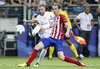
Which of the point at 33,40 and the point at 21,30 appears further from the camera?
the point at 33,40

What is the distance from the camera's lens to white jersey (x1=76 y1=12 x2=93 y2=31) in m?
15.8

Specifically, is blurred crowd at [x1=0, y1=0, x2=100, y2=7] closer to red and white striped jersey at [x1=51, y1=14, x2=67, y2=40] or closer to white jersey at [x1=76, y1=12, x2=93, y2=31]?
white jersey at [x1=76, y1=12, x2=93, y2=31]

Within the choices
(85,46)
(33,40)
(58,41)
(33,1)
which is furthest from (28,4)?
(58,41)

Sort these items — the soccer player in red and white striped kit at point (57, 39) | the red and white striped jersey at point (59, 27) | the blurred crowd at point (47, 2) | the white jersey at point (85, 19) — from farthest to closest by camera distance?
the blurred crowd at point (47, 2)
the white jersey at point (85, 19)
the red and white striped jersey at point (59, 27)
the soccer player in red and white striped kit at point (57, 39)

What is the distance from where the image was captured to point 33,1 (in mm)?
16953

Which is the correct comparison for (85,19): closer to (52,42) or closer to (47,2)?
(47,2)

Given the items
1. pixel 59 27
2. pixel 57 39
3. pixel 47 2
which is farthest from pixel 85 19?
pixel 57 39

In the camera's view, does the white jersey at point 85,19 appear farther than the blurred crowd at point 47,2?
No

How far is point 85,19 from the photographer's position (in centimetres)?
1582

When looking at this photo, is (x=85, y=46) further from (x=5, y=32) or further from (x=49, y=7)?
(x=5, y=32)

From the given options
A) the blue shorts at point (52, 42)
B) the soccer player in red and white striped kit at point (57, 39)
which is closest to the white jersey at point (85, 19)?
the soccer player in red and white striped kit at point (57, 39)

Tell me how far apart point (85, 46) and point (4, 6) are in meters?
3.98

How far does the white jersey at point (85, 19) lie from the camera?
1580 centimetres

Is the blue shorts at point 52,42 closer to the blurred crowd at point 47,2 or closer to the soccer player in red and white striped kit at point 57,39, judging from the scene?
the soccer player in red and white striped kit at point 57,39
